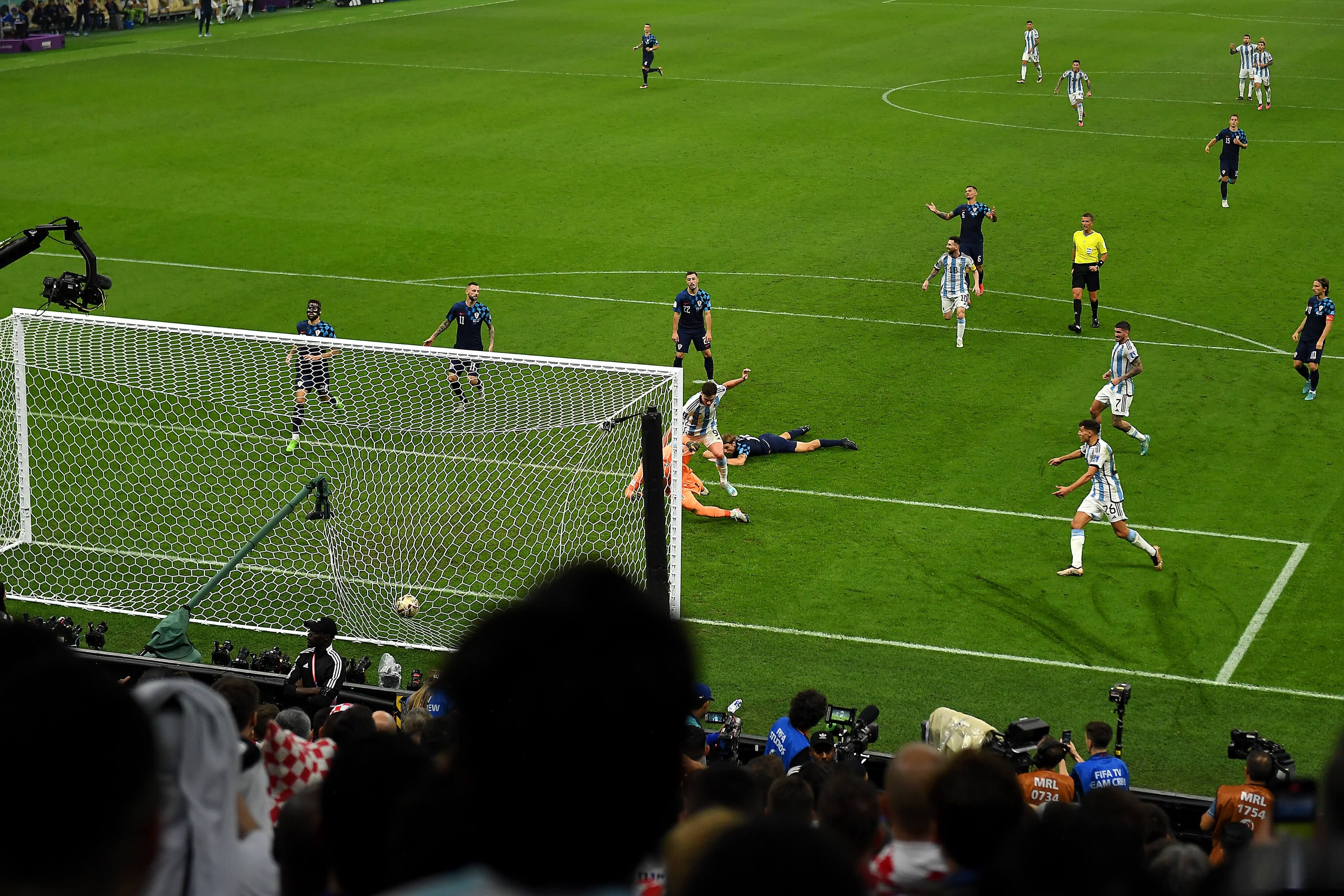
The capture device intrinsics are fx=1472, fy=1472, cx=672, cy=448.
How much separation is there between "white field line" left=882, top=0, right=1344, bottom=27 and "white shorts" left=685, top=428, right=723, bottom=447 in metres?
45.0

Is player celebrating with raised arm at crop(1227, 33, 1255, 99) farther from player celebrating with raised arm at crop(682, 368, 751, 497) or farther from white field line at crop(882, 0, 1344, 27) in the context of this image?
player celebrating with raised arm at crop(682, 368, 751, 497)

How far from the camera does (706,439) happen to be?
→ 17.3 metres

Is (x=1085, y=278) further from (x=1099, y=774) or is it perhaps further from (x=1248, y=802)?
(x=1248, y=802)

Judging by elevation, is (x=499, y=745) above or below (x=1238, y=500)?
above

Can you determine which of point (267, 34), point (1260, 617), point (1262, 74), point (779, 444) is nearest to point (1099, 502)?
point (1260, 617)

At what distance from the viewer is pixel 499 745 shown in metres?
2.50

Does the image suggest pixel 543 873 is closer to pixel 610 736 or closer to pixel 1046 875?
pixel 610 736

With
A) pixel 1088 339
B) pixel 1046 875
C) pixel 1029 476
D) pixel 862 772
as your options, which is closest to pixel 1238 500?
pixel 1029 476

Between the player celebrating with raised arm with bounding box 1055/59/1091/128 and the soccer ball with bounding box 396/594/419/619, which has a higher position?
the player celebrating with raised arm with bounding box 1055/59/1091/128

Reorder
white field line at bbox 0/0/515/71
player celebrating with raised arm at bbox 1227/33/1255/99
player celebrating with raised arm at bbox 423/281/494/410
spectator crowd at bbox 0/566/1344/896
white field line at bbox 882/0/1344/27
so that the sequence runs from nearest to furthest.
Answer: spectator crowd at bbox 0/566/1344/896
player celebrating with raised arm at bbox 423/281/494/410
player celebrating with raised arm at bbox 1227/33/1255/99
white field line at bbox 0/0/515/71
white field line at bbox 882/0/1344/27

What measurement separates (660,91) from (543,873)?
135ft

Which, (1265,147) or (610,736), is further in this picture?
(1265,147)

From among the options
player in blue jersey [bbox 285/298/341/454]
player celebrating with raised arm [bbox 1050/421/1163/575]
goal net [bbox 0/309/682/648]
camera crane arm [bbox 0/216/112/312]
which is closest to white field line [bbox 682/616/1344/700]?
goal net [bbox 0/309/682/648]

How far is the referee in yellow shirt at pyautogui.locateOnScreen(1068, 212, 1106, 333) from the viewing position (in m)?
22.0
